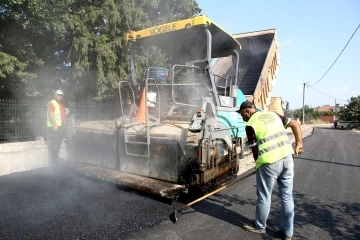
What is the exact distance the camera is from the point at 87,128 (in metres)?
4.78

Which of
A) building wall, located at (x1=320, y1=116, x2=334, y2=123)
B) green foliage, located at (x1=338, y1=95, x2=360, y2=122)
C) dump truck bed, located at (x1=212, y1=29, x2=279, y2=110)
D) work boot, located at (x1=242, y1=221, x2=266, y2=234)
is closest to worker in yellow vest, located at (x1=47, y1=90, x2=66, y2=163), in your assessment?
work boot, located at (x1=242, y1=221, x2=266, y2=234)

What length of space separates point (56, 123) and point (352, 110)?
32677mm

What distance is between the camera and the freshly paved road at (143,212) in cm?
279

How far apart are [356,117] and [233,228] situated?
32.2 m

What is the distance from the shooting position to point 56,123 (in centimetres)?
533

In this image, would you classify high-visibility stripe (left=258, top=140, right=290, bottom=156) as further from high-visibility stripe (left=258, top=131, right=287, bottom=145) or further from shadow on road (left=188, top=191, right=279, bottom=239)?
shadow on road (left=188, top=191, right=279, bottom=239)

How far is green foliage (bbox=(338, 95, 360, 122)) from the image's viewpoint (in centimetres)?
2945

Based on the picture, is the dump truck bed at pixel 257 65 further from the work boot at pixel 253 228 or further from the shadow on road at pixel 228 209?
the work boot at pixel 253 228

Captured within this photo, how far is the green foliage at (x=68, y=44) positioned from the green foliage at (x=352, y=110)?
88.2 feet

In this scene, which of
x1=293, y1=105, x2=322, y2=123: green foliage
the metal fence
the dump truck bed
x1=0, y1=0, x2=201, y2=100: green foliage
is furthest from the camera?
x1=293, y1=105, x2=322, y2=123: green foliage

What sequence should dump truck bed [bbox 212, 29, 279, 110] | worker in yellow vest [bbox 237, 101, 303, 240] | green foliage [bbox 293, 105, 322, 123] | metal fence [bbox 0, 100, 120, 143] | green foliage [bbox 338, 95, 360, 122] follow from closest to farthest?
1. worker in yellow vest [bbox 237, 101, 303, 240]
2. metal fence [bbox 0, 100, 120, 143]
3. dump truck bed [bbox 212, 29, 279, 110]
4. green foliage [bbox 338, 95, 360, 122]
5. green foliage [bbox 293, 105, 322, 123]

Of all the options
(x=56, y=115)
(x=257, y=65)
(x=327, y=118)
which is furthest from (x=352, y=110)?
(x=56, y=115)

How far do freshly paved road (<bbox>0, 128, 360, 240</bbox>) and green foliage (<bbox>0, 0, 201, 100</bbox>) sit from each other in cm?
461

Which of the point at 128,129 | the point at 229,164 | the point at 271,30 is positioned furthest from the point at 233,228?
the point at 271,30
